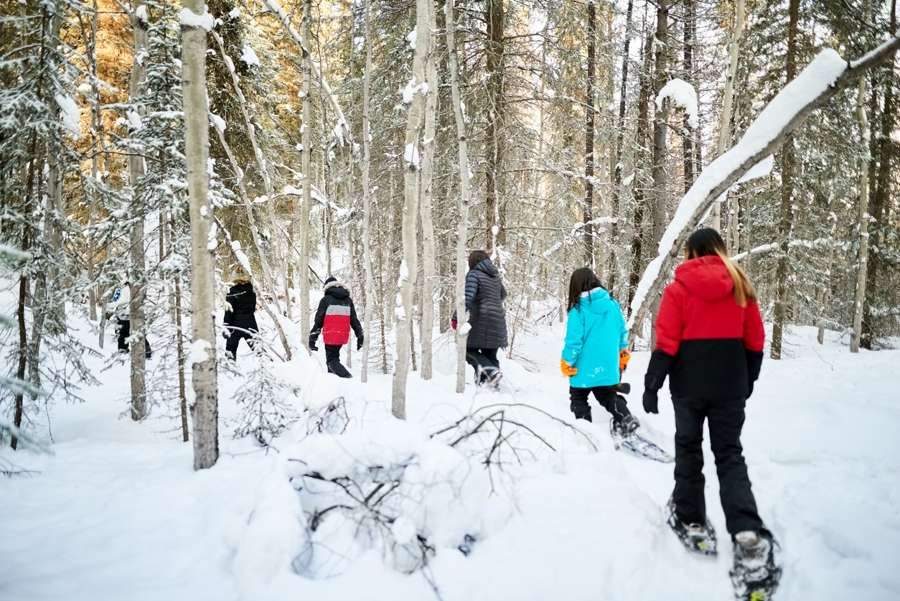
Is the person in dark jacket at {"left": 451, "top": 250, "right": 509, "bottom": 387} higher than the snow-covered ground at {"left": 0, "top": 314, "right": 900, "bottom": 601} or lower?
higher

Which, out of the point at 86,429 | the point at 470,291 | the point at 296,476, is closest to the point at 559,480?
the point at 296,476

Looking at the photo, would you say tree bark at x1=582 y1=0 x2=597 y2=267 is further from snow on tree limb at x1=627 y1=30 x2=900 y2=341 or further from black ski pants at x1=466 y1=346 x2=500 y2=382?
snow on tree limb at x1=627 y1=30 x2=900 y2=341

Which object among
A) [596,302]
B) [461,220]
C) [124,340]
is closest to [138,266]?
[124,340]

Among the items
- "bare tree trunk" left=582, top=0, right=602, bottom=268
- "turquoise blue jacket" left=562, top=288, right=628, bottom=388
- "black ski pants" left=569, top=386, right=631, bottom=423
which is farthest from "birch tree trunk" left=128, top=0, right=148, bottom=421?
"bare tree trunk" left=582, top=0, right=602, bottom=268

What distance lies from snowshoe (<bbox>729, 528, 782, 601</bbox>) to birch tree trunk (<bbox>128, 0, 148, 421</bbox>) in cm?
609

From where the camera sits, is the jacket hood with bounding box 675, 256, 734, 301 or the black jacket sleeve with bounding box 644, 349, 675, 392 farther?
the black jacket sleeve with bounding box 644, 349, 675, 392

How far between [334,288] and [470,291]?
113 inches

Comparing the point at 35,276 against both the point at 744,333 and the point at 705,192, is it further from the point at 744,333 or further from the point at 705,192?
the point at 705,192

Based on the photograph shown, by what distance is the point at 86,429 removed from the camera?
5.66m

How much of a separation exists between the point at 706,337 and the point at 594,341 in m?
1.71

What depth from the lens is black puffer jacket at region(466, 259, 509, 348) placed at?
251 inches

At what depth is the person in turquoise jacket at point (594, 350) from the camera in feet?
14.4

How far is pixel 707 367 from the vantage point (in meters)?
2.71

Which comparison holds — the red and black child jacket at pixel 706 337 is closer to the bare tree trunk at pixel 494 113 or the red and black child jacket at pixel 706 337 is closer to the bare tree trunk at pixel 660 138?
the bare tree trunk at pixel 494 113
